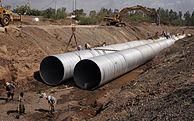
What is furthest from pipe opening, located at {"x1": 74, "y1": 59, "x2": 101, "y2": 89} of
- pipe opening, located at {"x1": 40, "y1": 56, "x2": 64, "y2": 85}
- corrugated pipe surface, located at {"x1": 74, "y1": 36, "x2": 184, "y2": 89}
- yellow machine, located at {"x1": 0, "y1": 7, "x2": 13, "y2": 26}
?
yellow machine, located at {"x1": 0, "y1": 7, "x2": 13, "y2": 26}

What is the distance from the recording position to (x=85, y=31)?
26.3m

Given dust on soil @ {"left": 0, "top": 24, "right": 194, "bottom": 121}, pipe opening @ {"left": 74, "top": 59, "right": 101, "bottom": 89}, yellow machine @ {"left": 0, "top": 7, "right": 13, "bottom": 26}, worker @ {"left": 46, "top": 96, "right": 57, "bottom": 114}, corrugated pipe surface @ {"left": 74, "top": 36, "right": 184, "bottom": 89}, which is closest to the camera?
dust on soil @ {"left": 0, "top": 24, "right": 194, "bottom": 121}

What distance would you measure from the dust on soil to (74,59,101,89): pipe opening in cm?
55

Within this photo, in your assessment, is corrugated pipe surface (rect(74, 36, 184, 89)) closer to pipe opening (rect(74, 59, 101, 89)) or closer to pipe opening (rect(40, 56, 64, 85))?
pipe opening (rect(74, 59, 101, 89))

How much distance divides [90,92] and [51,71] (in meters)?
4.09

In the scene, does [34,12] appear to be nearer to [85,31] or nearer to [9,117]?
[85,31]

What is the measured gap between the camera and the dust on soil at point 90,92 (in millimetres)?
6535

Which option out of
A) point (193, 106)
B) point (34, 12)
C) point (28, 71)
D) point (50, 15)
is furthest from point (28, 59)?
point (34, 12)

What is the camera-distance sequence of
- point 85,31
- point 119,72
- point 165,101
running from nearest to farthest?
1. point 165,101
2. point 119,72
3. point 85,31

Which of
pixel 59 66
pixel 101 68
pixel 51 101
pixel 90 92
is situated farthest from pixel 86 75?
pixel 51 101

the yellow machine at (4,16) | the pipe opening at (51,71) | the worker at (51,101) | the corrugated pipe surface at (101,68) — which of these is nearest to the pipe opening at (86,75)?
the corrugated pipe surface at (101,68)

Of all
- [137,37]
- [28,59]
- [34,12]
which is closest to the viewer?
[28,59]

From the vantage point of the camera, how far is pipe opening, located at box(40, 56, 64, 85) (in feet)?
44.6

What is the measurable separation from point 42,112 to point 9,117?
55.0 inches
